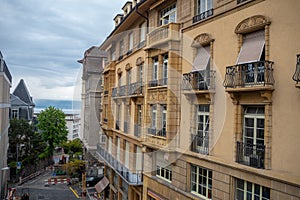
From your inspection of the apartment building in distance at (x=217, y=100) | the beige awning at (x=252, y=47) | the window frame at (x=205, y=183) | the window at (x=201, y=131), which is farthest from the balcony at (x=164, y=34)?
the window frame at (x=205, y=183)

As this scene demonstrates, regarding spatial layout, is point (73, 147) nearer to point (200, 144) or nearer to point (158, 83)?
point (158, 83)

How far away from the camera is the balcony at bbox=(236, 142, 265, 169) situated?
8076 millimetres

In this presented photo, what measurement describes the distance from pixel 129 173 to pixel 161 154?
3889mm

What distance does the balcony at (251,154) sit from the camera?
8.08 meters

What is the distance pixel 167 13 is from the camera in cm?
1397

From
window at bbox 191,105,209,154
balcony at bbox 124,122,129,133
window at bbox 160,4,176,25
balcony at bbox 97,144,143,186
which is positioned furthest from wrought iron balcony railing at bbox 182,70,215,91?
balcony at bbox 124,122,129,133

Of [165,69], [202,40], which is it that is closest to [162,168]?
[165,69]

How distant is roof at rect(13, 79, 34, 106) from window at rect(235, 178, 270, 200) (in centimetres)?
4366

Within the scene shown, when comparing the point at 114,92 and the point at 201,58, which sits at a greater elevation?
the point at 201,58

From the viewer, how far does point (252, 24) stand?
8469mm

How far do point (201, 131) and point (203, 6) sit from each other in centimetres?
491

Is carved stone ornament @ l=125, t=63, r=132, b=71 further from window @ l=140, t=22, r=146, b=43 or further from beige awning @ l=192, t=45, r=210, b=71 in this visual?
beige awning @ l=192, t=45, r=210, b=71

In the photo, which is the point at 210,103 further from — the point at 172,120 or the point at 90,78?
the point at 90,78

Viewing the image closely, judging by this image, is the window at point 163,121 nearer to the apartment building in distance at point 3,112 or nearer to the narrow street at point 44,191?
the apartment building in distance at point 3,112
